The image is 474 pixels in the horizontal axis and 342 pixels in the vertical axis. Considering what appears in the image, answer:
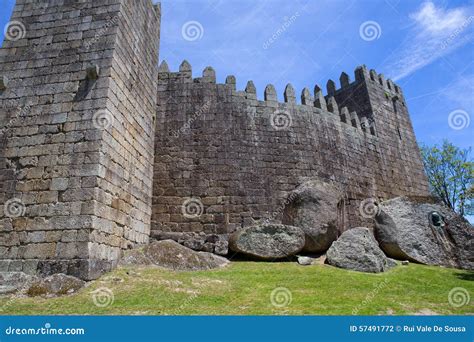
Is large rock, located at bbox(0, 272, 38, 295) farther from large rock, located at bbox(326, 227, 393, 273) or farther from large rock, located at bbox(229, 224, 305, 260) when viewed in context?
large rock, located at bbox(326, 227, 393, 273)

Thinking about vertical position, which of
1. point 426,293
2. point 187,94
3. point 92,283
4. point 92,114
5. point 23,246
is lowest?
point 426,293

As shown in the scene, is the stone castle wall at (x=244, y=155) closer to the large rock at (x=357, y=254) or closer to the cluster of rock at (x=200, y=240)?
the cluster of rock at (x=200, y=240)

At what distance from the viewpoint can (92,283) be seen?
21.4 feet

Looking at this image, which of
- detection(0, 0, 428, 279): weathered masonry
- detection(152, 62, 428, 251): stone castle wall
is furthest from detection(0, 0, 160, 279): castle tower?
detection(152, 62, 428, 251): stone castle wall

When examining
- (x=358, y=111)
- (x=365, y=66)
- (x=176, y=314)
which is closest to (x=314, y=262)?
(x=176, y=314)

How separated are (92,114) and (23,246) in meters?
3.30

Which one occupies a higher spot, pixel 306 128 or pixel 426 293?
pixel 306 128

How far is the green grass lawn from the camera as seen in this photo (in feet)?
17.6

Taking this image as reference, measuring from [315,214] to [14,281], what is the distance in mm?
7960

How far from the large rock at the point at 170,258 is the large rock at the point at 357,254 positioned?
10.5 ft

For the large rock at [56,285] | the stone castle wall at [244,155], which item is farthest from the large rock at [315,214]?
the large rock at [56,285]

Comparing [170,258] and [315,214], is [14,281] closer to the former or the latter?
[170,258]

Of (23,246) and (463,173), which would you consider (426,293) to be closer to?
(23,246)

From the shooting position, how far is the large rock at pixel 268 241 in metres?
9.35
